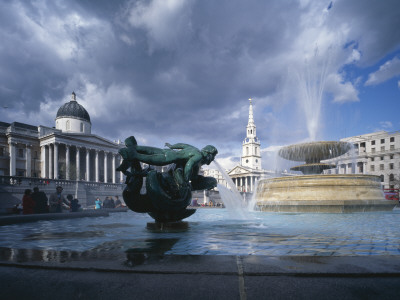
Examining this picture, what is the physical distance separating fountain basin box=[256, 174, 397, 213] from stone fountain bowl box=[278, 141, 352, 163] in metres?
2.18

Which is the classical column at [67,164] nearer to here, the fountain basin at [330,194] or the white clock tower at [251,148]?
the fountain basin at [330,194]

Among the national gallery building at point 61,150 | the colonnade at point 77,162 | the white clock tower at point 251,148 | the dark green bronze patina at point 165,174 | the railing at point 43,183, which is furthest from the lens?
the white clock tower at point 251,148

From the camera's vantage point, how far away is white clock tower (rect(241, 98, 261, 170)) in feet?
A: 352

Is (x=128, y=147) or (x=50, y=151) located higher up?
(x=50, y=151)

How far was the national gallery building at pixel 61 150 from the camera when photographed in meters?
54.2

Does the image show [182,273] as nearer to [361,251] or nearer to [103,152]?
[361,251]

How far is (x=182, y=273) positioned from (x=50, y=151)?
200ft

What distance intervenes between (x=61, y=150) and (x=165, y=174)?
59558 mm

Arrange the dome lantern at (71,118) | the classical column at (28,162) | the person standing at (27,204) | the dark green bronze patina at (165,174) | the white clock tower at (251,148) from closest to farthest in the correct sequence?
1. the dark green bronze patina at (165,174)
2. the person standing at (27,204)
3. the classical column at (28,162)
4. the dome lantern at (71,118)
5. the white clock tower at (251,148)

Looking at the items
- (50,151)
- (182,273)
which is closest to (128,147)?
(182,273)

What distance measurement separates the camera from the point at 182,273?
2197mm

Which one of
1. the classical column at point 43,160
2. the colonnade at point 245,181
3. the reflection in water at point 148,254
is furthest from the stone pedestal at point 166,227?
the colonnade at point 245,181

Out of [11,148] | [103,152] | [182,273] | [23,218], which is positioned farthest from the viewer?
[103,152]

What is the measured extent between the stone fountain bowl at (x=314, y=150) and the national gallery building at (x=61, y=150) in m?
43.0
